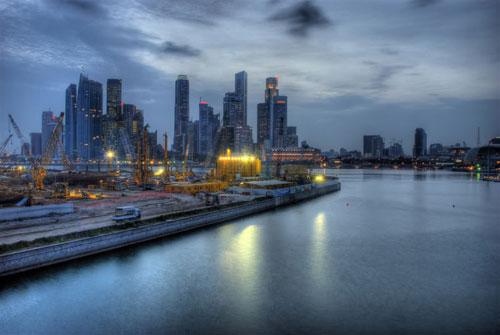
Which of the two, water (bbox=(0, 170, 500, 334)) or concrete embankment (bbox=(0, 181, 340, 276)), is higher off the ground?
concrete embankment (bbox=(0, 181, 340, 276))

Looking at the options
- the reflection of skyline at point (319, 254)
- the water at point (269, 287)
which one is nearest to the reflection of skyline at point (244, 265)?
the water at point (269, 287)

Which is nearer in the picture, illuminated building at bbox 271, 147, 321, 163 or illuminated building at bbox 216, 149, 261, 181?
illuminated building at bbox 216, 149, 261, 181

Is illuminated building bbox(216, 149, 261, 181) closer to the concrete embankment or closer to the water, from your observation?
the concrete embankment

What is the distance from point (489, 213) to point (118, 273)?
3949 cm

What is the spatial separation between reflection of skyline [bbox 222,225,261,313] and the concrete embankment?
9.65 ft

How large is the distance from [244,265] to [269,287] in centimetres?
353

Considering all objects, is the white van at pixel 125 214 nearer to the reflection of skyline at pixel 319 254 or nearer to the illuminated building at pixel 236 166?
the reflection of skyline at pixel 319 254

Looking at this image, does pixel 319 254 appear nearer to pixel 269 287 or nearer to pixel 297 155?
pixel 269 287

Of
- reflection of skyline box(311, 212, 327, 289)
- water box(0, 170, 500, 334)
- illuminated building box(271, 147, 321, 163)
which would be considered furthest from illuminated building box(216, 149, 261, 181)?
A: illuminated building box(271, 147, 321, 163)

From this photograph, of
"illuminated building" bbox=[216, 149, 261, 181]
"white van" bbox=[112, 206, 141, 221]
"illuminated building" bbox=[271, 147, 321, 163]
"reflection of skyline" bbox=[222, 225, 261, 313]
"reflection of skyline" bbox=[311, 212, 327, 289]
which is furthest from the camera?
"illuminated building" bbox=[271, 147, 321, 163]

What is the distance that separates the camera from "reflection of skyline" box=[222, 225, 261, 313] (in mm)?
15211

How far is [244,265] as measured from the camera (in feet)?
63.5

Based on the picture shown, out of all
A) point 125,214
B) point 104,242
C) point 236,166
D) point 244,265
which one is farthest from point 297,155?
point 104,242

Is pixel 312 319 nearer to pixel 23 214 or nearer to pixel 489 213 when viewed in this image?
pixel 23 214
